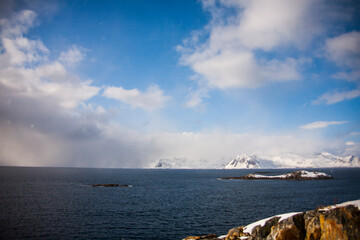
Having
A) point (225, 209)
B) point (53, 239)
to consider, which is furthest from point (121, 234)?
point (225, 209)

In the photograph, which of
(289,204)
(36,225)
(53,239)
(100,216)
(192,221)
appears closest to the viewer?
(53,239)

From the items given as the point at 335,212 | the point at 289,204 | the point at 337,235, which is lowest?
the point at 289,204

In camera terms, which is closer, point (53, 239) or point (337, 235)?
point (337, 235)

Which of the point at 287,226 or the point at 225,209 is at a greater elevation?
the point at 287,226

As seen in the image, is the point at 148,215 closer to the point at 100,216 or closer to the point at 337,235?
the point at 100,216

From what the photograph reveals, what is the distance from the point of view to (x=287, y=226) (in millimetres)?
18484

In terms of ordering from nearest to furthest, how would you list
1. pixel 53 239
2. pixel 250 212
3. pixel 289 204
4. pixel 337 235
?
1. pixel 337 235
2. pixel 53 239
3. pixel 250 212
4. pixel 289 204

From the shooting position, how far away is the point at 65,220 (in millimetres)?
43406

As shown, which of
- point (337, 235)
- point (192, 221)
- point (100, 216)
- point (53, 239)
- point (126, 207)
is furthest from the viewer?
point (126, 207)

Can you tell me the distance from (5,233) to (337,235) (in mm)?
46420

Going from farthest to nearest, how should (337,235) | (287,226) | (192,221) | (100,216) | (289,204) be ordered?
(289,204), (100,216), (192,221), (287,226), (337,235)

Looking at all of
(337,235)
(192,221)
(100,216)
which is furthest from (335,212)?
(100,216)

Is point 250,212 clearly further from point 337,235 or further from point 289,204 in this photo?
point 337,235

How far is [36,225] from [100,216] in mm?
11925
